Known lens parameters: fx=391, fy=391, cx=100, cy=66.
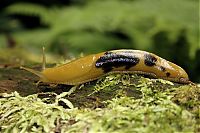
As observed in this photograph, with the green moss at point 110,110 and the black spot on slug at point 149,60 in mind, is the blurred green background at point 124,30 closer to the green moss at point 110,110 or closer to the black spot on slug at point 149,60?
the black spot on slug at point 149,60

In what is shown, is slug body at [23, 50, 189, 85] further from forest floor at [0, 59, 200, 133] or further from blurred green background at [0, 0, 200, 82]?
blurred green background at [0, 0, 200, 82]

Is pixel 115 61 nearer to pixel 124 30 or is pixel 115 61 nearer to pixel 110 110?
pixel 110 110

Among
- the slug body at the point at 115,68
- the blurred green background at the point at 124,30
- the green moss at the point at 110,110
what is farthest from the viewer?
the blurred green background at the point at 124,30

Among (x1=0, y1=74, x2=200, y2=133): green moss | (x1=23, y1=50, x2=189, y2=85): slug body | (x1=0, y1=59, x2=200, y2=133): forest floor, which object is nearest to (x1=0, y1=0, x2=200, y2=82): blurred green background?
Result: (x1=23, y1=50, x2=189, y2=85): slug body

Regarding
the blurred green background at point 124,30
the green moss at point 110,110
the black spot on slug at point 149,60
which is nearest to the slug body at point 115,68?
the black spot on slug at point 149,60

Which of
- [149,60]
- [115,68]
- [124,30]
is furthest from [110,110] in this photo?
[124,30]

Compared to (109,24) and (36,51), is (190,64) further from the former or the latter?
(36,51)

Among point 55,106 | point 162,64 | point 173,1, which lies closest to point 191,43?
point 173,1
